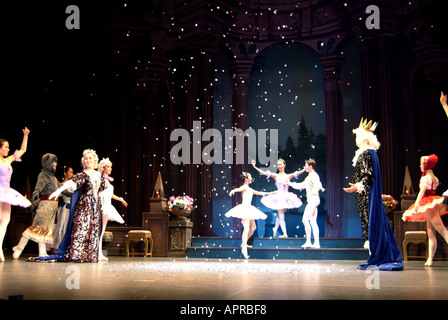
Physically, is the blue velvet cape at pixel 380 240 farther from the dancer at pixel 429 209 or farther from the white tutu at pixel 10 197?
the white tutu at pixel 10 197

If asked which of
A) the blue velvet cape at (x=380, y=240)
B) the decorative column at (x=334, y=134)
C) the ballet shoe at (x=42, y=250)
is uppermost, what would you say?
the decorative column at (x=334, y=134)

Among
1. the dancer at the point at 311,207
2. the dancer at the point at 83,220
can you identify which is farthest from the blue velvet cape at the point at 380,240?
the dancer at the point at 311,207

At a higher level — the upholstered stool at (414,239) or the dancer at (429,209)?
the dancer at (429,209)

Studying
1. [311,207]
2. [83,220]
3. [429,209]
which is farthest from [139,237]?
[429,209]

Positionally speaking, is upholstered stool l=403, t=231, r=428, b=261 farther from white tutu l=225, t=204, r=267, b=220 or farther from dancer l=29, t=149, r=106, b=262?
dancer l=29, t=149, r=106, b=262

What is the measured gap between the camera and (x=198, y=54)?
1354 centimetres

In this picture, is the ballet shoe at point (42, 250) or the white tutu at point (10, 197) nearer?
the white tutu at point (10, 197)

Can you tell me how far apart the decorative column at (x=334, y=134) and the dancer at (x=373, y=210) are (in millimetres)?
8207

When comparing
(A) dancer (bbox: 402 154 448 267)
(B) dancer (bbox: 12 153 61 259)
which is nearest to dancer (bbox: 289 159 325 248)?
(A) dancer (bbox: 402 154 448 267)

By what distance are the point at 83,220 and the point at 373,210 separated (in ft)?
13.5

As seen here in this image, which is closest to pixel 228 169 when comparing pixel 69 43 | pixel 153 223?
pixel 153 223

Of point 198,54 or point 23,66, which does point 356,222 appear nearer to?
point 198,54

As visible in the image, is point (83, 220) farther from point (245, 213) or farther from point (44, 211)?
point (245, 213)

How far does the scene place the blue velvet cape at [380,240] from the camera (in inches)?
208
